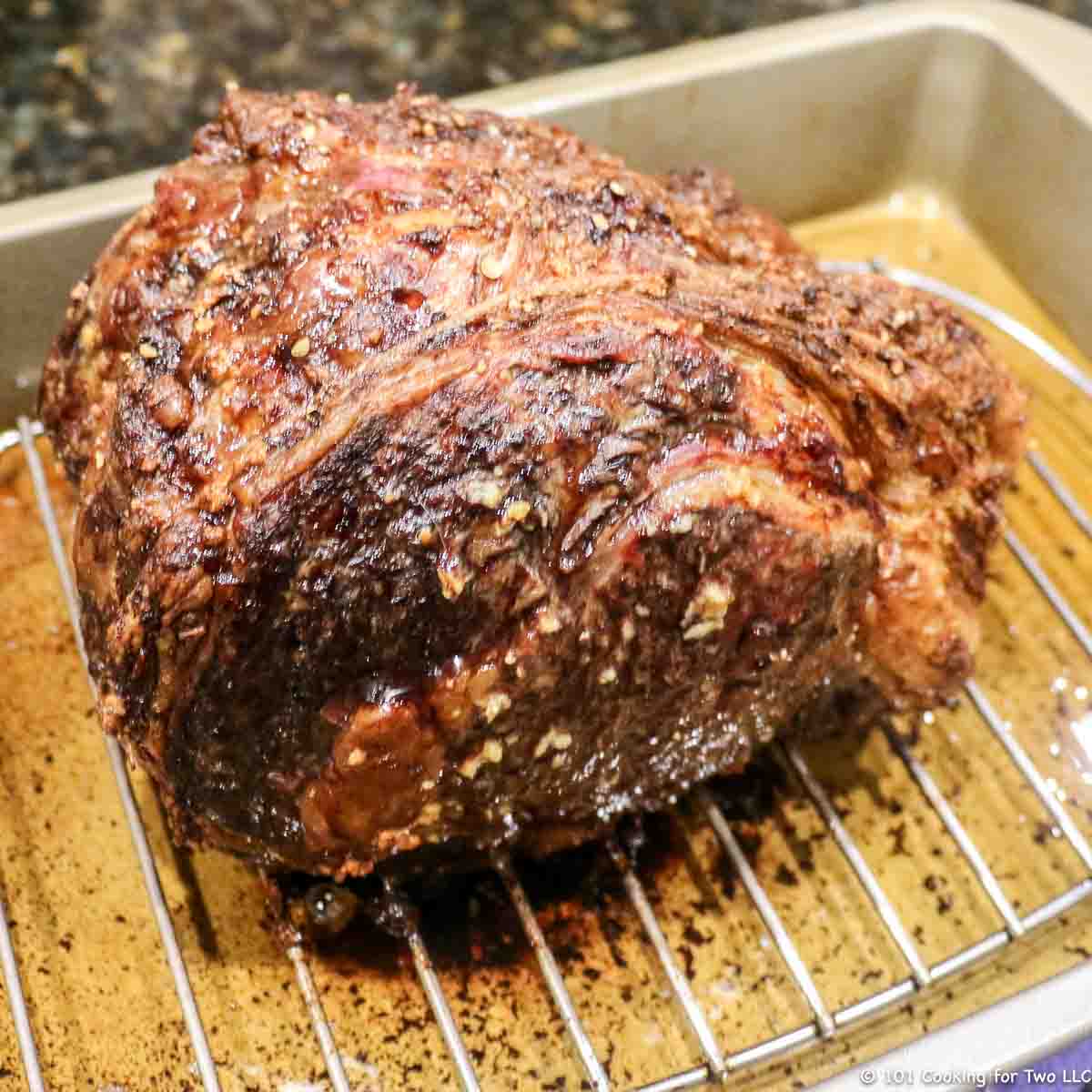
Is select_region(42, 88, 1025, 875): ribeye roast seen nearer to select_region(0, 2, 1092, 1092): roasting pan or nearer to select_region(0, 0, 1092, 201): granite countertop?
select_region(0, 2, 1092, 1092): roasting pan

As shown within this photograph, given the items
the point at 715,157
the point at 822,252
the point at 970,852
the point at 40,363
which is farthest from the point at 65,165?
the point at 970,852

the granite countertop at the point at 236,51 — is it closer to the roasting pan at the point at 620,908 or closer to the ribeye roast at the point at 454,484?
the roasting pan at the point at 620,908

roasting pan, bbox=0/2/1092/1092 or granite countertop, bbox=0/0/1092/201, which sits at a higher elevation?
granite countertop, bbox=0/0/1092/201

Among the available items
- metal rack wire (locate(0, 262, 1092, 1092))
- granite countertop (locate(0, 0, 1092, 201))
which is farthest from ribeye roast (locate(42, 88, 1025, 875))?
granite countertop (locate(0, 0, 1092, 201))

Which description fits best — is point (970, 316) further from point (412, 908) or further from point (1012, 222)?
point (412, 908)

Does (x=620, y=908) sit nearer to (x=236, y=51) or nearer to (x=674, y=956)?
(x=674, y=956)

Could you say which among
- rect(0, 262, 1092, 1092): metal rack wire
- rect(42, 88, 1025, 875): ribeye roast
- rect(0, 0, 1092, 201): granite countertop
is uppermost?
rect(0, 0, 1092, 201): granite countertop

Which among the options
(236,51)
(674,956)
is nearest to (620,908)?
(674,956)
